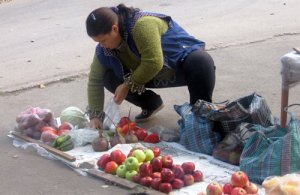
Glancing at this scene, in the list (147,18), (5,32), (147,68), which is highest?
(147,18)

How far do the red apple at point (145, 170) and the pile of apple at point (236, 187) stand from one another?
18.3 inches

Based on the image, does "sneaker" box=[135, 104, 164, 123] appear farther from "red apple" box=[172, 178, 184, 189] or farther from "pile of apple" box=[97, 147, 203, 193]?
"red apple" box=[172, 178, 184, 189]

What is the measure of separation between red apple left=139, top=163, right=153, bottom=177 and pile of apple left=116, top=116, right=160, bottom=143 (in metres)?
0.74

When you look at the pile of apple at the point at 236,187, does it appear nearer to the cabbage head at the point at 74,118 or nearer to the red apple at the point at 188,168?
the red apple at the point at 188,168

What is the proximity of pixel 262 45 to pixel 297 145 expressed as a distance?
4.18 metres

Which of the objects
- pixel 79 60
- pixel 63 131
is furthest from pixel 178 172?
pixel 79 60

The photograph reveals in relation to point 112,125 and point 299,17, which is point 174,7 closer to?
point 299,17

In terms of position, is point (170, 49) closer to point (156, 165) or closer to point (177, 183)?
point (156, 165)

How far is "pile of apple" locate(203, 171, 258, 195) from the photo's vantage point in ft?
11.5

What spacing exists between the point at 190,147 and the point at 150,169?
2.06ft

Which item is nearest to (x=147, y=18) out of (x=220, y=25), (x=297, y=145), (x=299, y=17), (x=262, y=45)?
(x=297, y=145)

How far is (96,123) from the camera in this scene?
479 cm

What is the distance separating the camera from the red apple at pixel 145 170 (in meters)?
3.84

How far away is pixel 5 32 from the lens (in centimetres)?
1012
